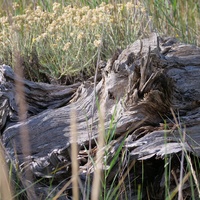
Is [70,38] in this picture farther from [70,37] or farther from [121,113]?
[121,113]

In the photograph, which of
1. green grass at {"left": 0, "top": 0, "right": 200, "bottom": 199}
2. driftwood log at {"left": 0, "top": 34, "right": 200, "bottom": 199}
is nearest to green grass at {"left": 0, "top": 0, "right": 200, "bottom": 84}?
green grass at {"left": 0, "top": 0, "right": 200, "bottom": 199}

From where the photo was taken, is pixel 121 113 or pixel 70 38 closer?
pixel 121 113

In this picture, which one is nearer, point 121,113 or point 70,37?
point 121,113

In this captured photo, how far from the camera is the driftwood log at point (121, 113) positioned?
2.31 meters

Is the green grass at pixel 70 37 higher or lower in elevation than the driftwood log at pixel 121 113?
higher

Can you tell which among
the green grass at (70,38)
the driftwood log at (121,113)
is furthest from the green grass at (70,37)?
the driftwood log at (121,113)

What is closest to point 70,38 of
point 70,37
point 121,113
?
point 70,37

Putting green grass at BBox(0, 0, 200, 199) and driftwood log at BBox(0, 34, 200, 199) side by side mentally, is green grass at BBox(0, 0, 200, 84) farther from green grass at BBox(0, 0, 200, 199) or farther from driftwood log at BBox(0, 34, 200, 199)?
driftwood log at BBox(0, 34, 200, 199)

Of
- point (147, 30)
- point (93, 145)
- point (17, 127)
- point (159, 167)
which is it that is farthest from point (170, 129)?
point (147, 30)

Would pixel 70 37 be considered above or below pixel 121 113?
above

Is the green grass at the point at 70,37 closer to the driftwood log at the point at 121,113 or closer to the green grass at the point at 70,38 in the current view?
the green grass at the point at 70,38

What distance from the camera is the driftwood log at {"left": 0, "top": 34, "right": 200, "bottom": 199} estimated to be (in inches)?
90.9

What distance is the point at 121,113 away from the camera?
8.18 ft

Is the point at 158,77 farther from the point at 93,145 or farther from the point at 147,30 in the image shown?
the point at 147,30
